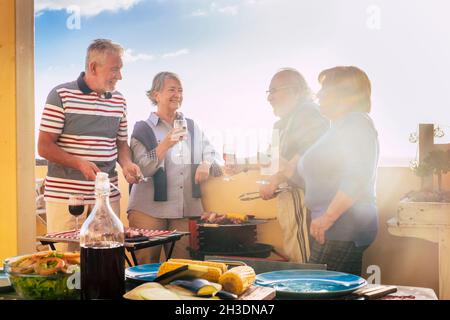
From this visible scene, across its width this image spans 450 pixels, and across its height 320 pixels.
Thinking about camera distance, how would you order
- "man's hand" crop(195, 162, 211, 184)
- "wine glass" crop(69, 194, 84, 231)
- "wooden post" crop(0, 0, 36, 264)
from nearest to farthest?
"wine glass" crop(69, 194, 84, 231) < "wooden post" crop(0, 0, 36, 264) < "man's hand" crop(195, 162, 211, 184)

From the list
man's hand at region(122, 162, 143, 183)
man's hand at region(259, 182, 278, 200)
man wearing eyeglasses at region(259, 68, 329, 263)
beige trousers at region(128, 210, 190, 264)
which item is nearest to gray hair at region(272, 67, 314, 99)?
man wearing eyeglasses at region(259, 68, 329, 263)

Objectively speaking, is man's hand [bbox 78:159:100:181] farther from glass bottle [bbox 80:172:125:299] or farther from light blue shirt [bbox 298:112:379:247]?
glass bottle [bbox 80:172:125:299]

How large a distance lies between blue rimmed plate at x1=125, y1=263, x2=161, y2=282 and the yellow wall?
1.35 metres

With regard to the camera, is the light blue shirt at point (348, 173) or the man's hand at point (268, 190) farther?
the man's hand at point (268, 190)

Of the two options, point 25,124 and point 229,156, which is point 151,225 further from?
point 25,124

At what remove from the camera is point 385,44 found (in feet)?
11.2

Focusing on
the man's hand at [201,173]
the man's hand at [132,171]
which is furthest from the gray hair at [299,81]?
the man's hand at [132,171]

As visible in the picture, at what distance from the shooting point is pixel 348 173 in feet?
6.50

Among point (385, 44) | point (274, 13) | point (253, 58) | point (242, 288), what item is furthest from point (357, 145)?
point (274, 13)

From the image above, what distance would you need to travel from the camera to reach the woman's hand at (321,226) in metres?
2.05

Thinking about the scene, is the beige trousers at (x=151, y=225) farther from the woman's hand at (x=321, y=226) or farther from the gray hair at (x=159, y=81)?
the woman's hand at (x=321, y=226)

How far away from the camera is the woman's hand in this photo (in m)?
2.05

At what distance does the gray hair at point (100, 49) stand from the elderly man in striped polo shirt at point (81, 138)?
0.02 meters

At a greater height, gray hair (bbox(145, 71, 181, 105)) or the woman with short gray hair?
gray hair (bbox(145, 71, 181, 105))
